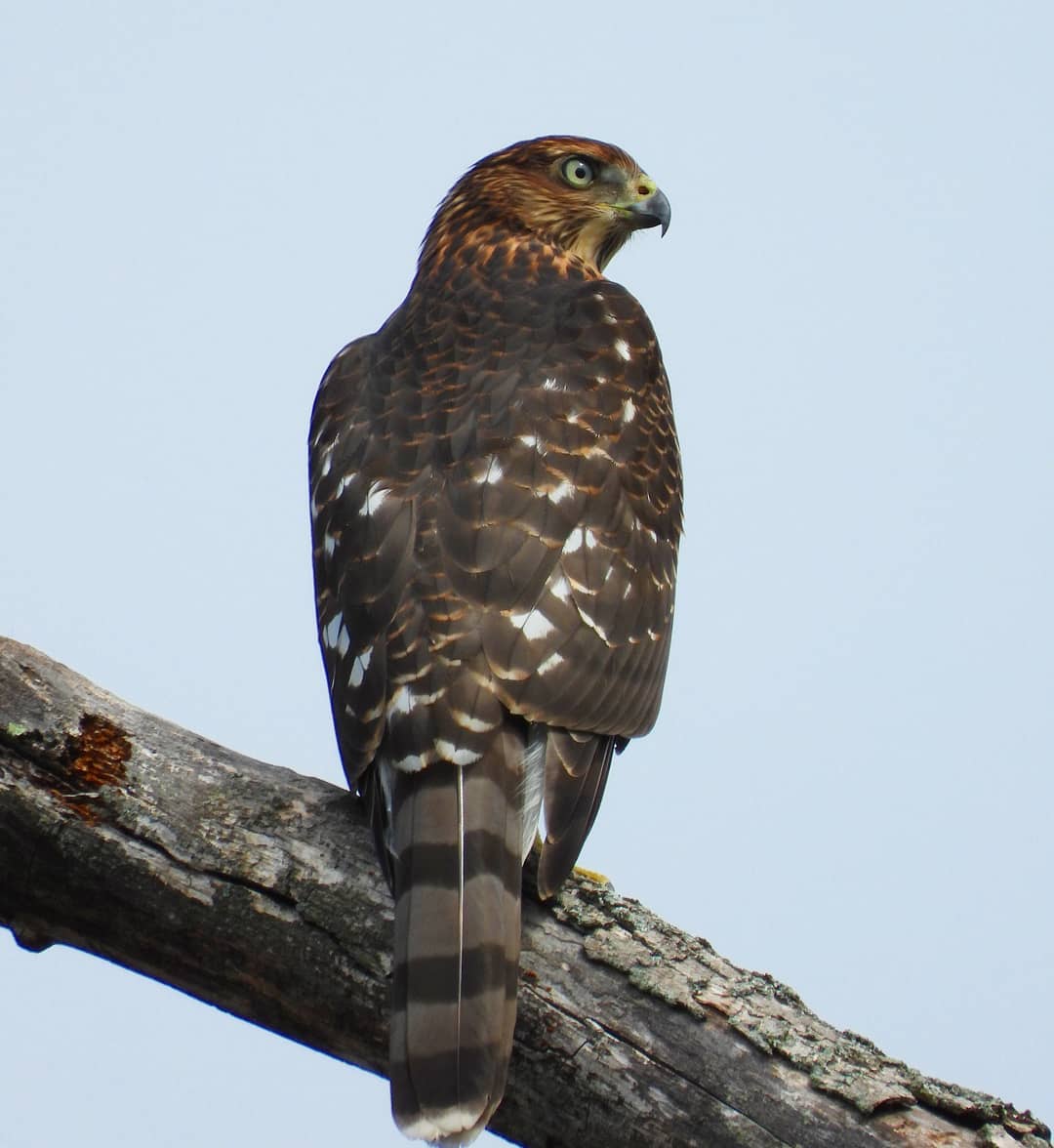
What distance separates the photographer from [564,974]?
3.46 meters

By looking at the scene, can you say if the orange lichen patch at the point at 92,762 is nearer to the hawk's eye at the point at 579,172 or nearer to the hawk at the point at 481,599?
the hawk at the point at 481,599

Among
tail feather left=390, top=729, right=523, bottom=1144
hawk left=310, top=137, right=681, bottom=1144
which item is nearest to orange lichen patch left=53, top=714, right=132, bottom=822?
hawk left=310, top=137, right=681, bottom=1144

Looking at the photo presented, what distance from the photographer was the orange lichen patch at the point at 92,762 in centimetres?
359

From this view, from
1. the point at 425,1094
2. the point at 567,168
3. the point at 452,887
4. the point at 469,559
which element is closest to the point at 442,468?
the point at 469,559

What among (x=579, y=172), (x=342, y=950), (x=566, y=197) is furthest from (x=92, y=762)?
(x=579, y=172)

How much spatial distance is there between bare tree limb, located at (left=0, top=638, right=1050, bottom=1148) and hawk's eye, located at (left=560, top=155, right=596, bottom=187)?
3.00m

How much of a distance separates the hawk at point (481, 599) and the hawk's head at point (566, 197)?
Answer: 495mm

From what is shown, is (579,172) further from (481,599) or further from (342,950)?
(342,950)

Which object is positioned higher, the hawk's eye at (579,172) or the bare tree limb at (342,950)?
the hawk's eye at (579,172)

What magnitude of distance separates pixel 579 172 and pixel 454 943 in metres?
3.51

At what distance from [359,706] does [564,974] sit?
2.72 ft

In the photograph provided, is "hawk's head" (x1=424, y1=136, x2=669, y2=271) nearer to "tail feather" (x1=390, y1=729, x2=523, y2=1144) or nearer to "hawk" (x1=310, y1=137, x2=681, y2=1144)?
"hawk" (x1=310, y1=137, x2=681, y2=1144)

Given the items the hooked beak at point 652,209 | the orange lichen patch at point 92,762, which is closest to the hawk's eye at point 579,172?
the hooked beak at point 652,209

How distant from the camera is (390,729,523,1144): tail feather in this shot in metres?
3.19
